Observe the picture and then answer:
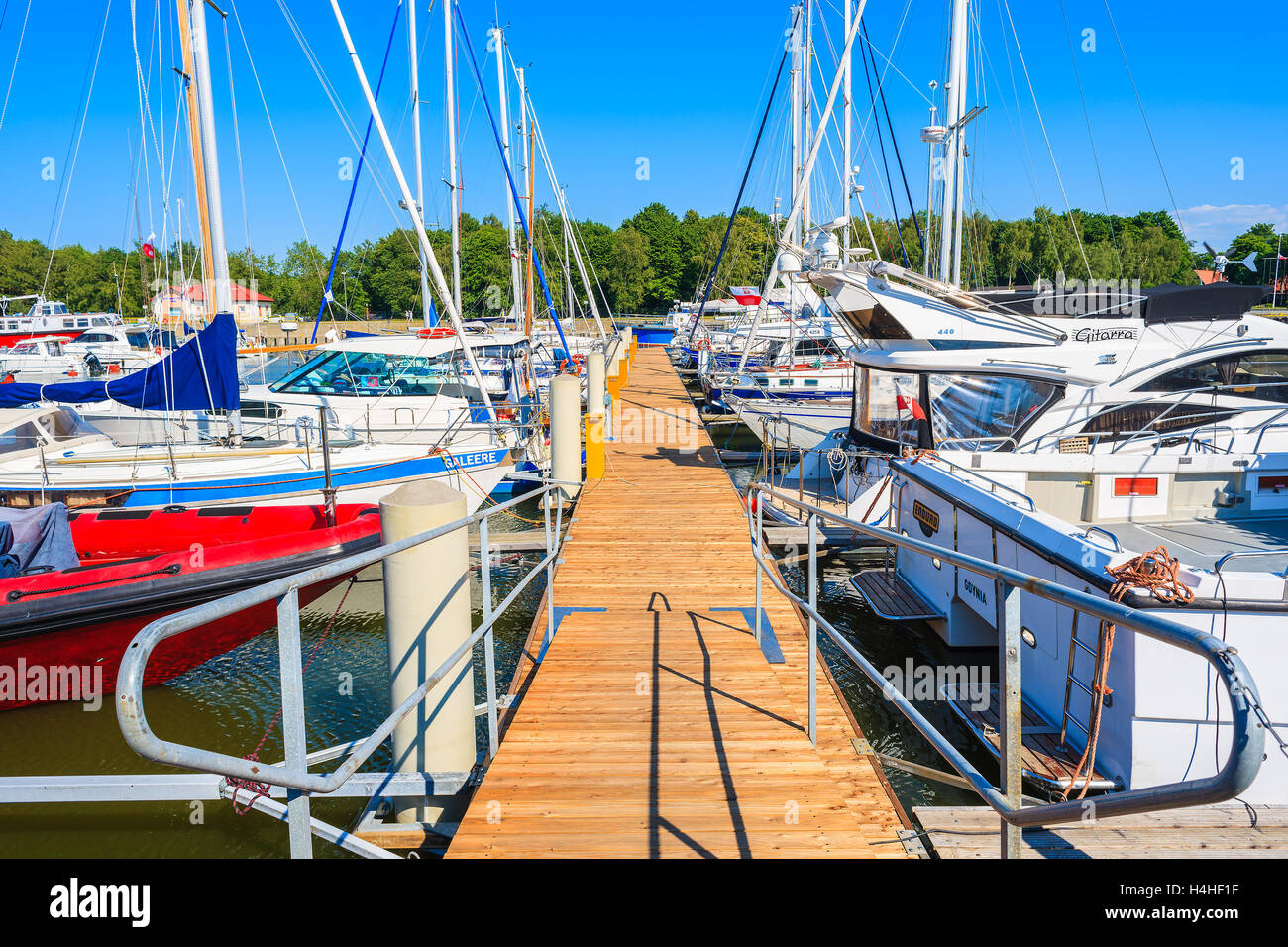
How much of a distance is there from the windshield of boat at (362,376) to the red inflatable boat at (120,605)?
7969 mm

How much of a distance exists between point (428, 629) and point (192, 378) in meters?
9.01

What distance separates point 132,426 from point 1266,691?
18722mm

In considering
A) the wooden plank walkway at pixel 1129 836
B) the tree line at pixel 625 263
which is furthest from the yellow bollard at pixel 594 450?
the tree line at pixel 625 263

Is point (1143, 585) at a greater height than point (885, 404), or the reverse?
point (885, 404)

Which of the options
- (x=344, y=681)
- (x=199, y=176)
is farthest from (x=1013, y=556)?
(x=199, y=176)

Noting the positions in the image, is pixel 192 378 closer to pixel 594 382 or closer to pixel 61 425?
pixel 61 425

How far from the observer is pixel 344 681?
8422 millimetres

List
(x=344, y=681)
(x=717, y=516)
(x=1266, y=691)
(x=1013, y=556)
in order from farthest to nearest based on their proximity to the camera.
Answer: (x=717, y=516) → (x=344, y=681) → (x=1013, y=556) → (x=1266, y=691)

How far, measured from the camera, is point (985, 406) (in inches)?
409

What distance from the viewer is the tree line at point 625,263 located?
60.8 meters

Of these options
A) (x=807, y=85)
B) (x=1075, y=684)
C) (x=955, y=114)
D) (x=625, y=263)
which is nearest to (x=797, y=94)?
(x=807, y=85)

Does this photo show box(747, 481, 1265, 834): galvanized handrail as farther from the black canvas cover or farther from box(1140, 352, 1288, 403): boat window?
the black canvas cover

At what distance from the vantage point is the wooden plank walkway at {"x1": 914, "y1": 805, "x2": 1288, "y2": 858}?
421cm
